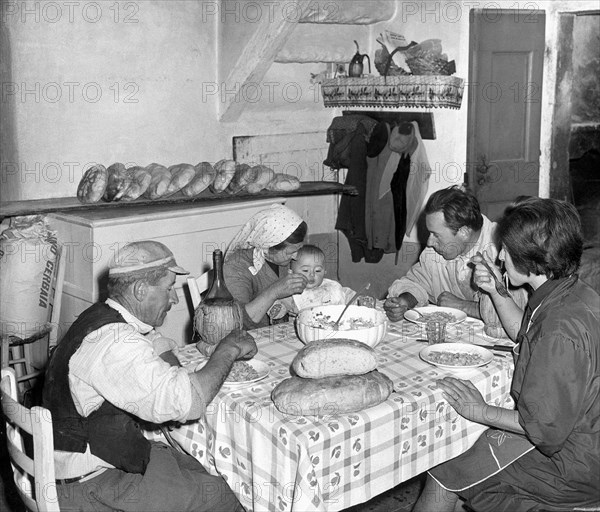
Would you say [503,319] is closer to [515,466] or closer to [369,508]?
[515,466]

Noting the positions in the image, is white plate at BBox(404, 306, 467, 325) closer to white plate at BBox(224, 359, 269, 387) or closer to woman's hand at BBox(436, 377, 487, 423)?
woman's hand at BBox(436, 377, 487, 423)

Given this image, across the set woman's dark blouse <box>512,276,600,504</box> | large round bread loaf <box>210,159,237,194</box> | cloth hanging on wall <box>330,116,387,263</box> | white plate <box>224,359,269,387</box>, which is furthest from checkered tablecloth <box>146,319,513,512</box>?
cloth hanging on wall <box>330,116,387,263</box>

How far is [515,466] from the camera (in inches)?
110

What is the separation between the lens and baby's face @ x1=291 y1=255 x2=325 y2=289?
401cm

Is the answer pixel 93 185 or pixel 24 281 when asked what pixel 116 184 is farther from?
pixel 24 281

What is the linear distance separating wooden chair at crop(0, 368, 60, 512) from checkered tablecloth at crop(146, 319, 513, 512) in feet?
1.95

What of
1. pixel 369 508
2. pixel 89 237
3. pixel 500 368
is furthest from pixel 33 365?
pixel 500 368

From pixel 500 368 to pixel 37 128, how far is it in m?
3.97

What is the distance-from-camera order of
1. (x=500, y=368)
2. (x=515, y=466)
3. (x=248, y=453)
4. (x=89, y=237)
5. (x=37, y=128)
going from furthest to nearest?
(x=37, y=128) < (x=89, y=237) < (x=500, y=368) < (x=515, y=466) < (x=248, y=453)

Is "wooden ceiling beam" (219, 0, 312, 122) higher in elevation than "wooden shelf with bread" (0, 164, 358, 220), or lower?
higher

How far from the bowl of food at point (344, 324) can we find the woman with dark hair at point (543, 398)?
1.32 ft

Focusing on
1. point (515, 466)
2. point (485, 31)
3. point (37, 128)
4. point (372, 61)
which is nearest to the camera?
point (515, 466)

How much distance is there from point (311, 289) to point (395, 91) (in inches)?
116

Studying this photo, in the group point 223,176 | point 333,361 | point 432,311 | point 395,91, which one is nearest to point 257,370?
point 333,361
